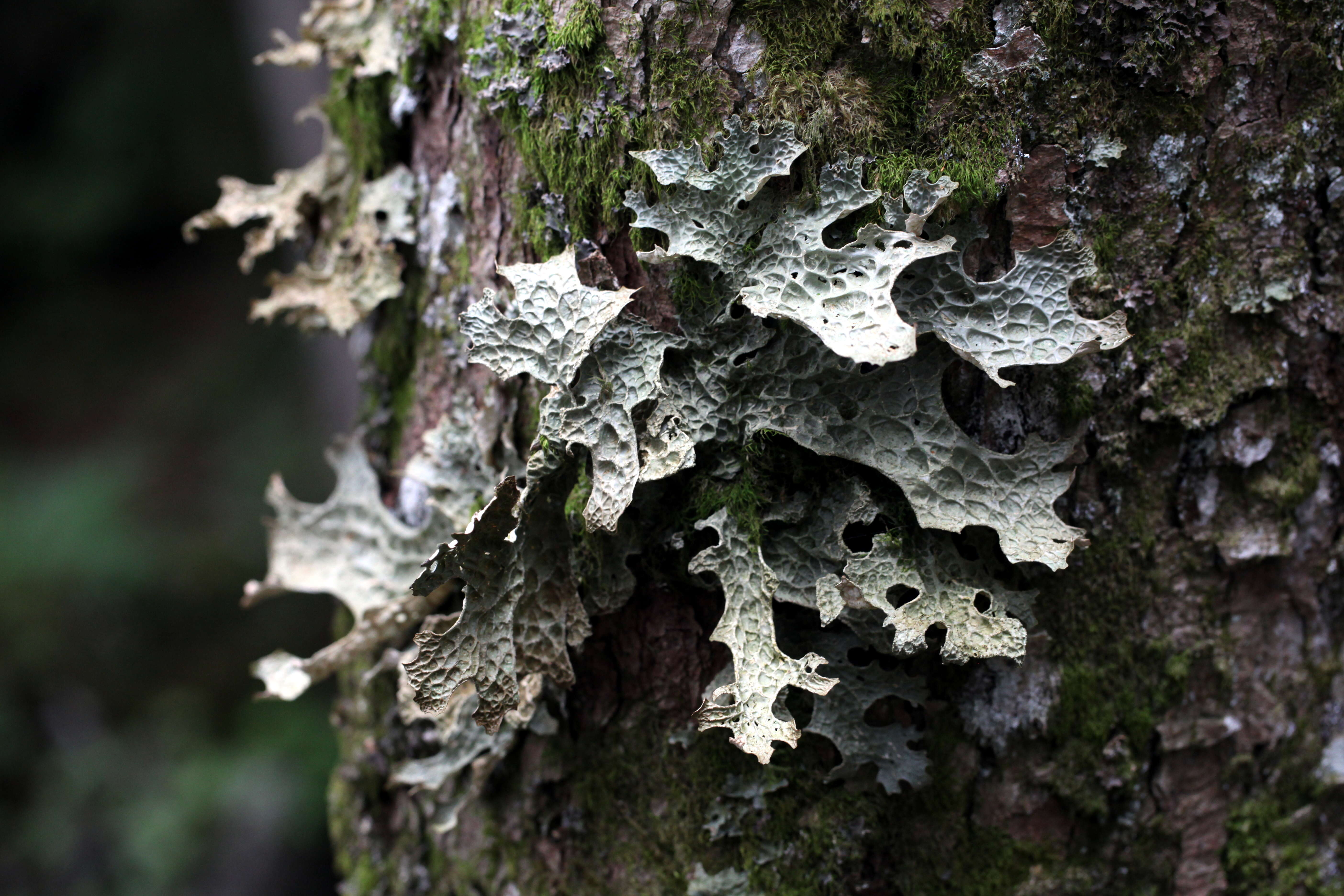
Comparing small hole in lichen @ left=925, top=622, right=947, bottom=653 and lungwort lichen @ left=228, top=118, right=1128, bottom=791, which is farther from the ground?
lungwort lichen @ left=228, top=118, right=1128, bottom=791

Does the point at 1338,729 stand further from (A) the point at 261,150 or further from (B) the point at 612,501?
(A) the point at 261,150

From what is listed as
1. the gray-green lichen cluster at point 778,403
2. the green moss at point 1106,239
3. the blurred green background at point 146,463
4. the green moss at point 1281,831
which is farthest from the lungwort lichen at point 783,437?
the blurred green background at point 146,463

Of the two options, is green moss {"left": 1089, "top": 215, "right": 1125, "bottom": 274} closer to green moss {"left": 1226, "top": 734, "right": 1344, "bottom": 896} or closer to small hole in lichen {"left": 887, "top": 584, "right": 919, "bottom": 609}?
small hole in lichen {"left": 887, "top": 584, "right": 919, "bottom": 609}

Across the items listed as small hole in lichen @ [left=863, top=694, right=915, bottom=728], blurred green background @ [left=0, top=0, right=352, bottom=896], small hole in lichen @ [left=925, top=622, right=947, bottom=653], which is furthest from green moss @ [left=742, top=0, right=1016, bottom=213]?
blurred green background @ [left=0, top=0, right=352, bottom=896]

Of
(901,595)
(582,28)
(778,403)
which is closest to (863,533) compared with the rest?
(901,595)

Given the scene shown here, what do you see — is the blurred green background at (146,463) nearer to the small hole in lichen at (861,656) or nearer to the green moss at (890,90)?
the small hole in lichen at (861,656)
